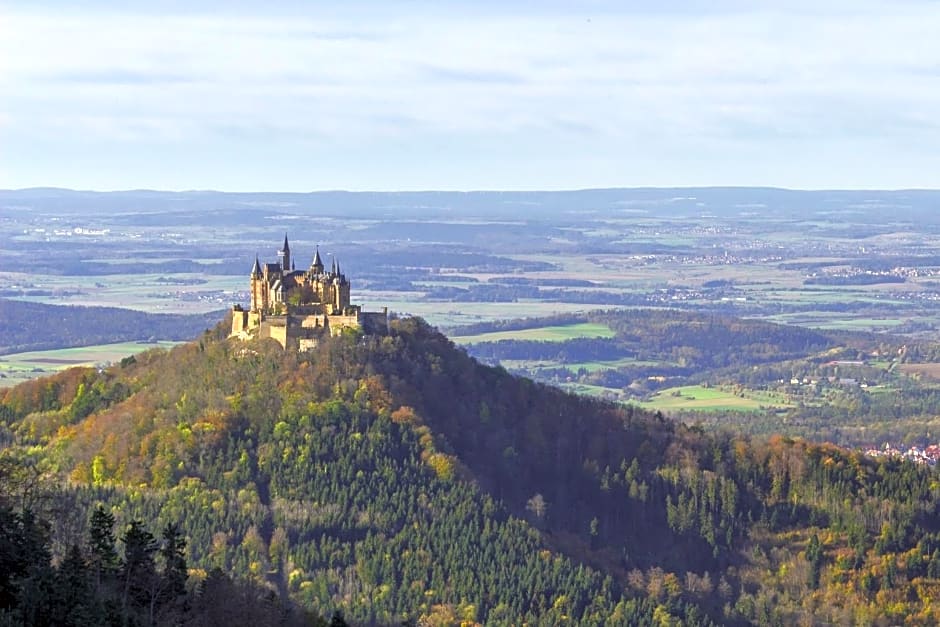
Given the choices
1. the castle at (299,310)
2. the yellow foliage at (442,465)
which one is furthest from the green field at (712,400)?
the yellow foliage at (442,465)

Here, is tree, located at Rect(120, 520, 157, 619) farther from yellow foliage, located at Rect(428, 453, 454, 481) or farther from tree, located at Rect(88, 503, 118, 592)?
yellow foliage, located at Rect(428, 453, 454, 481)

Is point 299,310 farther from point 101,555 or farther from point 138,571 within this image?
point 138,571

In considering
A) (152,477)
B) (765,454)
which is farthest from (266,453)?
(765,454)

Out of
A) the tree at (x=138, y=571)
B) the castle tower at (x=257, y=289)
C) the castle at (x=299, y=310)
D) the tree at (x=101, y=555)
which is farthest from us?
the castle tower at (x=257, y=289)

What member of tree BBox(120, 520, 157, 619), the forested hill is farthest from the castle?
tree BBox(120, 520, 157, 619)

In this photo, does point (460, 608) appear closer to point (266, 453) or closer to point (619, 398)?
point (266, 453)

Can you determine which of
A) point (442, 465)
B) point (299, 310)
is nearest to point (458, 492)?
point (442, 465)

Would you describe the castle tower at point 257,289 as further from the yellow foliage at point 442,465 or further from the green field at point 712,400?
the green field at point 712,400
